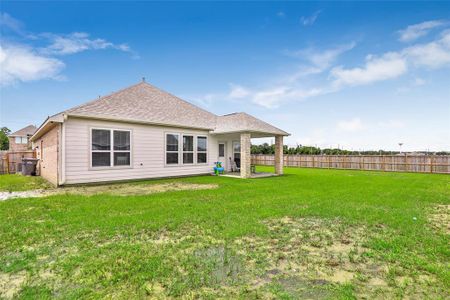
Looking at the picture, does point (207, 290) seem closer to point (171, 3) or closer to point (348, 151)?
point (171, 3)

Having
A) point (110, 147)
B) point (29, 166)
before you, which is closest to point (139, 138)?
point (110, 147)

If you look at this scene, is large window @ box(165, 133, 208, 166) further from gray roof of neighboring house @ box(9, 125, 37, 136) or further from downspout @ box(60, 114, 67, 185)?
gray roof of neighboring house @ box(9, 125, 37, 136)

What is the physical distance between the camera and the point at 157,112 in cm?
1251

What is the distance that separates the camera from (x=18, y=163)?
1625 centimetres

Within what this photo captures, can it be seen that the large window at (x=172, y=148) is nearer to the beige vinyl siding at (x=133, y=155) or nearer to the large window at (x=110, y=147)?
the beige vinyl siding at (x=133, y=155)

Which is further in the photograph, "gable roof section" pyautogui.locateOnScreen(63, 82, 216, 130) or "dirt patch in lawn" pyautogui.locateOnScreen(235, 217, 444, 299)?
"gable roof section" pyautogui.locateOnScreen(63, 82, 216, 130)

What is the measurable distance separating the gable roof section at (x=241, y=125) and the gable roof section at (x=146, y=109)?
66 centimetres

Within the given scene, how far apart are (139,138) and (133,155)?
92 centimetres

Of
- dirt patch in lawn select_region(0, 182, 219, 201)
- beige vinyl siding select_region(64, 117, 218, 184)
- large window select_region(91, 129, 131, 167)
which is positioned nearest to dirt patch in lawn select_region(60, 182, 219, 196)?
dirt patch in lawn select_region(0, 182, 219, 201)

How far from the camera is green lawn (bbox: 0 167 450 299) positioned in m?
2.35

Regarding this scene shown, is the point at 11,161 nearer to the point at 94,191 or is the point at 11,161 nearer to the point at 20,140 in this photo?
the point at 94,191

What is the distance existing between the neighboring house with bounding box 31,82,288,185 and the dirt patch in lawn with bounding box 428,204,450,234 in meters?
8.25

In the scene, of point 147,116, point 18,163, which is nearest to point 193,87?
point 147,116

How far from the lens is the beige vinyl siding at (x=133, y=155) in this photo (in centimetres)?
947
